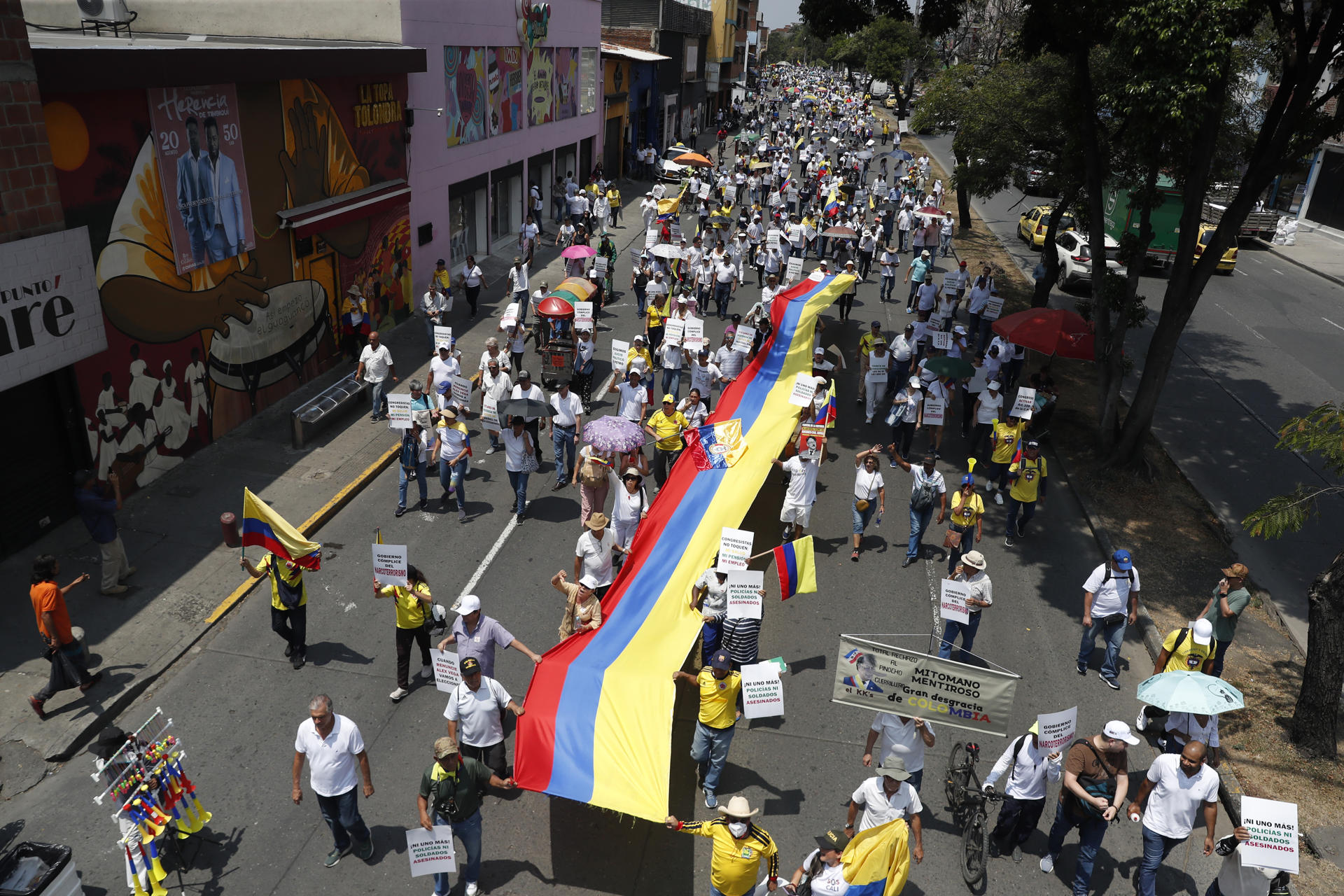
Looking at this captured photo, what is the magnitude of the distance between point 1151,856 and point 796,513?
228 inches

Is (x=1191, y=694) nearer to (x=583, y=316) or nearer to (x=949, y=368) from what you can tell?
(x=949, y=368)

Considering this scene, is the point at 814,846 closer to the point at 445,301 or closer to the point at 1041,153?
the point at 445,301

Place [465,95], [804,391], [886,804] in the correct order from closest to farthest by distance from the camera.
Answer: [886,804], [804,391], [465,95]

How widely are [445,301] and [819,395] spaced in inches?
347

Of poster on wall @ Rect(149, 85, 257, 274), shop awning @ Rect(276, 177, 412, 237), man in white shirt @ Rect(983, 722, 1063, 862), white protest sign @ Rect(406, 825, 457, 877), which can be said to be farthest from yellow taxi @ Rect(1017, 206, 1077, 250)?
white protest sign @ Rect(406, 825, 457, 877)

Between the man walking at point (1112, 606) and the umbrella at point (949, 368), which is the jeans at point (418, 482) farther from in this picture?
the man walking at point (1112, 606)

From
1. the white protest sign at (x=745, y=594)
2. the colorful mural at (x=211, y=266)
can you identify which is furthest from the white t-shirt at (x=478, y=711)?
the colorful mural at (x=211, y=266)

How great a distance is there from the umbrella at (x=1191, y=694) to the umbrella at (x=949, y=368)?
7995 millimetres

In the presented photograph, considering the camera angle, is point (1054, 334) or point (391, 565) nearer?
point (391, 565)

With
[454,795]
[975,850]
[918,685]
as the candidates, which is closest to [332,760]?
[454,795]

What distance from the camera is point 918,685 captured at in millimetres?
7828

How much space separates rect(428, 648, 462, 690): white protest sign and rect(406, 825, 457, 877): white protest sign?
5.03ft

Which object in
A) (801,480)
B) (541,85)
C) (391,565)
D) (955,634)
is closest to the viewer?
(391,565)

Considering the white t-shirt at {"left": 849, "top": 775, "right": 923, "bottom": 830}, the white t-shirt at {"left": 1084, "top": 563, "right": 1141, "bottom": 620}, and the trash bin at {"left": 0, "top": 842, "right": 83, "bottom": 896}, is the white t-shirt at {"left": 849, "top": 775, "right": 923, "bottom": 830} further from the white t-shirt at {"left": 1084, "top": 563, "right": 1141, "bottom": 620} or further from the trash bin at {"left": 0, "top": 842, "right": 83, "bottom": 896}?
the trash bin at {"left": 0, "top": 842, "right": 83, "bottom": 896}
